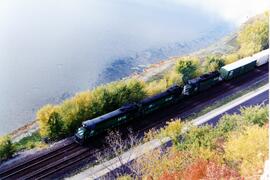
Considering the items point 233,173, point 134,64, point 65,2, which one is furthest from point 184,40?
point 233,173

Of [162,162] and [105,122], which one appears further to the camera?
[105,122]

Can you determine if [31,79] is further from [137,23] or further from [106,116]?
[137,23]

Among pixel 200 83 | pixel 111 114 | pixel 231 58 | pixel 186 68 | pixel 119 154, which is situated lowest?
pixel 119 154

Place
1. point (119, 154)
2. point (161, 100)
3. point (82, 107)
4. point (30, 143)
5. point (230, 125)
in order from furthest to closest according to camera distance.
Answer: point (161, 100)
point (82, 107)
point (30, 143)
point (119, 154)
point (230, 125)

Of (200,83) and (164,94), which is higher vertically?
(164,94)

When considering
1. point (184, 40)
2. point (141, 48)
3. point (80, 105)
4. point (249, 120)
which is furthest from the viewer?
point (184, 40)

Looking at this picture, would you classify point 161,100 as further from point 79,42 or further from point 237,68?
point 79,42

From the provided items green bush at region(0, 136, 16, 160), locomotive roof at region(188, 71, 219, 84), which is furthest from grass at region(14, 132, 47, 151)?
locomotive roof at region(188, 71, 219, 84)

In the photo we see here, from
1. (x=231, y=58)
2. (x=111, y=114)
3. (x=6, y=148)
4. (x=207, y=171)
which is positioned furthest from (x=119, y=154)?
(x=231, y=58)
